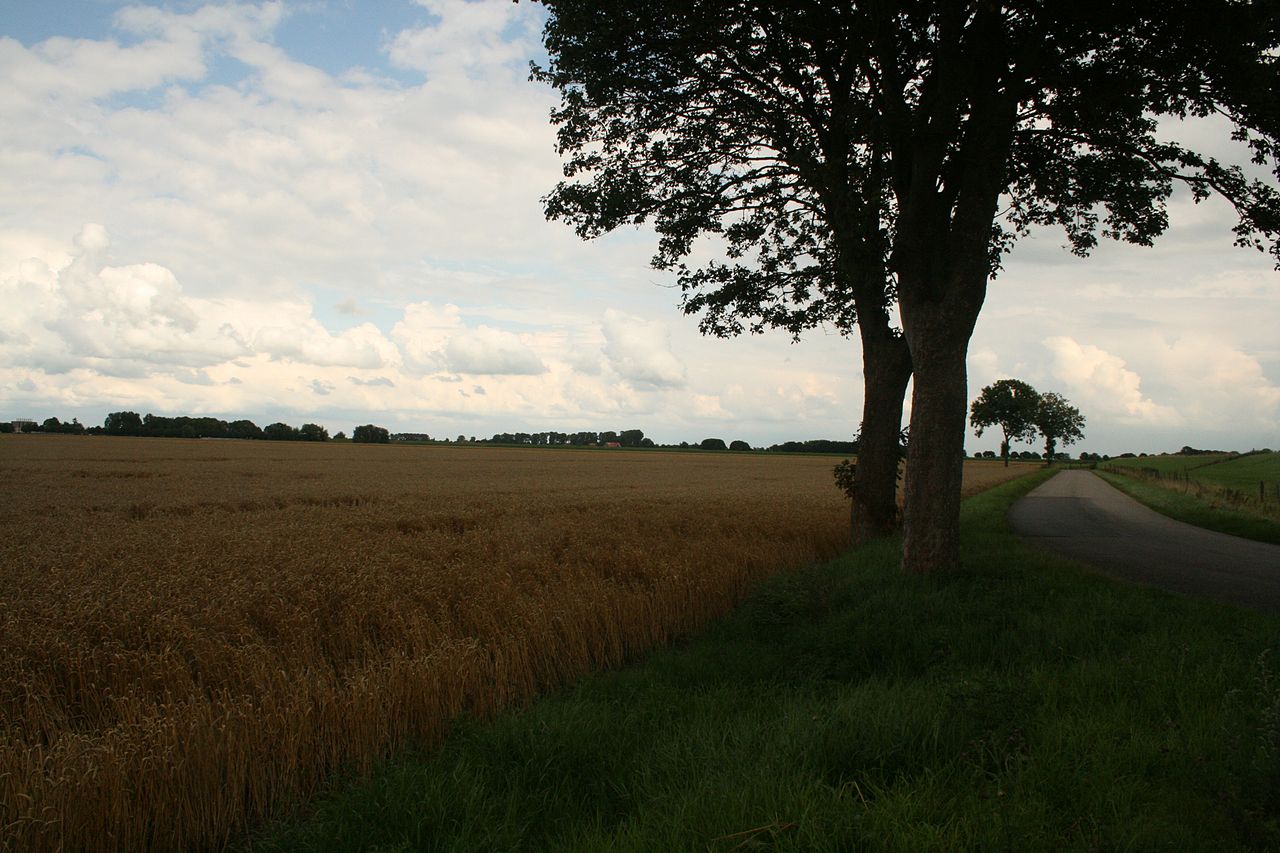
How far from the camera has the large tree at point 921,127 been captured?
366 inches

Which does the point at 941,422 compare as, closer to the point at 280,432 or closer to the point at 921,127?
the point at 921,127

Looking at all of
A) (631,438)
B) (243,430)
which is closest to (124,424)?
(243,430)

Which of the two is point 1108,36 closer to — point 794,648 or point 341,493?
point 794,648

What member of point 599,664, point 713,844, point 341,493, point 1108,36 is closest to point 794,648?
point 599,664

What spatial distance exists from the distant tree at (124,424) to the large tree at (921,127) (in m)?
108

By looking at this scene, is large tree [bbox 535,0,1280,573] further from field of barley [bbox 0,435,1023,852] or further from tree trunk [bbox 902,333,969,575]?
field of barley [bbox 0,435,1023,852]

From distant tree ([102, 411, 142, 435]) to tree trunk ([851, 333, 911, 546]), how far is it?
110961 mm

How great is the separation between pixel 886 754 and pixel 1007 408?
11321cm

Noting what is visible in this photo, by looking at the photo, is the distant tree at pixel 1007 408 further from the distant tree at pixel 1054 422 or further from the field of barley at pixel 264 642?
the field of barley at pixel 264 642

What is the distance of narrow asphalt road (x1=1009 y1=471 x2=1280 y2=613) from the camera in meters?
9.66

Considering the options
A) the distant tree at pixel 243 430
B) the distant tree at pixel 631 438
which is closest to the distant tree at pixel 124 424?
Result: the distant tree at pixel 243 430

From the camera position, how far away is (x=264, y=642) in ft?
20.1

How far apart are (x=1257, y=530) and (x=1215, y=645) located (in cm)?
1632

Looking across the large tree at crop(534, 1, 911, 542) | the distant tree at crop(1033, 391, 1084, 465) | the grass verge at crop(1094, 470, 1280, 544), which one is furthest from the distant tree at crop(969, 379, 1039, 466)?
the large tree at crop(534, 1, 911, 542)
